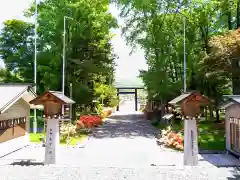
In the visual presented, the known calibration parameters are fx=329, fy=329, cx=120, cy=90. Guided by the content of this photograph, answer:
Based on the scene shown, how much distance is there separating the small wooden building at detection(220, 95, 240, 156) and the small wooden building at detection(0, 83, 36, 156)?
37.3 feet

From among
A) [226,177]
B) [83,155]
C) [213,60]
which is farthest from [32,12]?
→ [226,177]

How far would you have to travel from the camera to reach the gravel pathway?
12373mm

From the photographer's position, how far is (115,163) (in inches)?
630

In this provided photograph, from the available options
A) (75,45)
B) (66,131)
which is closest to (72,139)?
(66,131)

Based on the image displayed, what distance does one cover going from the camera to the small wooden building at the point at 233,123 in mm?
17172

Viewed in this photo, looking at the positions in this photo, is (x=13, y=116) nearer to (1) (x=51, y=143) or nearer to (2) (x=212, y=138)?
(1) (x=51, y=143)

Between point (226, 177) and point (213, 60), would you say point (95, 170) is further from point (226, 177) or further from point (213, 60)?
point (213, 60)

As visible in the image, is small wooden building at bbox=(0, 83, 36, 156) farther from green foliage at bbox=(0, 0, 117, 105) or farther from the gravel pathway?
green foliage at bbox=(0, 0, 117, 105)

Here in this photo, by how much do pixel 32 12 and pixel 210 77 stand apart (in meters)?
26.7

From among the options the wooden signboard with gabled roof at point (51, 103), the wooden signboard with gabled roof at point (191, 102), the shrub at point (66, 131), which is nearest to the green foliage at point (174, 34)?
the shrub at point (66, 131)

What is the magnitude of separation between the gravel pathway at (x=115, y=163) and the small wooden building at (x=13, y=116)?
756mm

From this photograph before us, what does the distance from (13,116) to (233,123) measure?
41.4 ft

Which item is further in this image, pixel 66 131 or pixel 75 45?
pixel 75 45

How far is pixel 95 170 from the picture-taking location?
43.7ft
